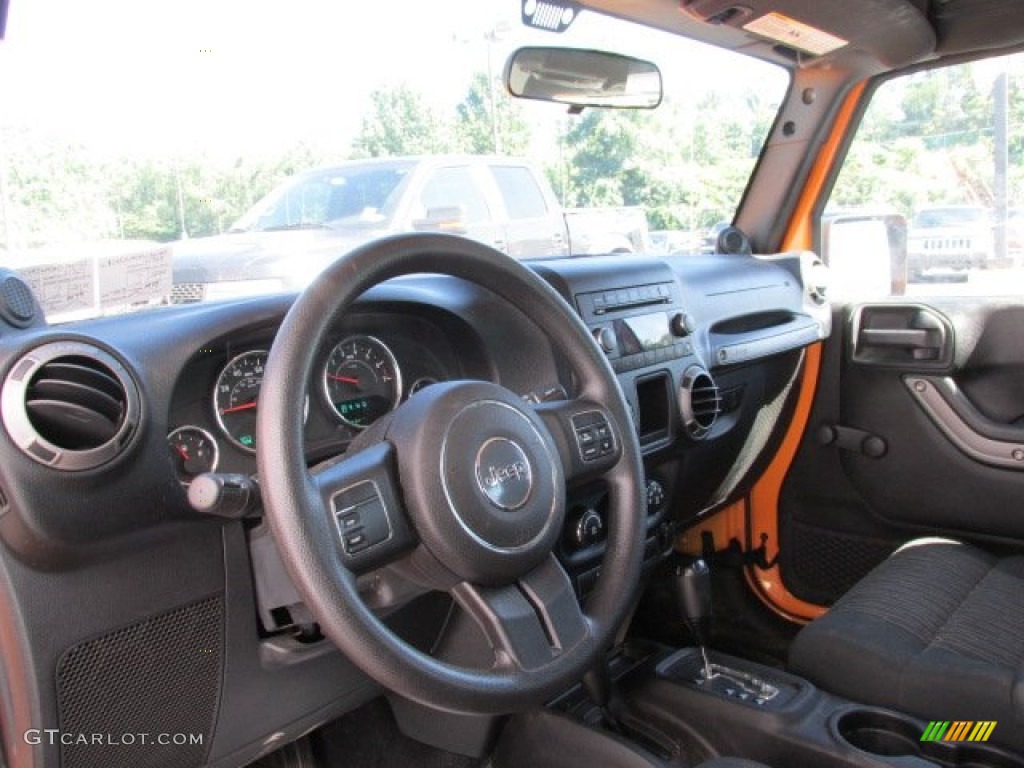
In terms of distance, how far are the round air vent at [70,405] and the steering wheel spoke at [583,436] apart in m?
0.59

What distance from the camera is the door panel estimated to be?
2.51 metres

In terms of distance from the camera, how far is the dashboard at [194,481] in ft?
4.11

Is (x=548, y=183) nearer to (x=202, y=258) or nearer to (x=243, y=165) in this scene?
(x=243, y=165)

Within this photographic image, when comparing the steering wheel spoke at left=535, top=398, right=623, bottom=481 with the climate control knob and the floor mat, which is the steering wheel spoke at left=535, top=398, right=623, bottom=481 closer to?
the climate control knob

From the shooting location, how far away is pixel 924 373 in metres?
2.60

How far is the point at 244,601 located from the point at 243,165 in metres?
1.01

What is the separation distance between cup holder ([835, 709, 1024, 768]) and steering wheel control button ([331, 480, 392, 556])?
1070 mm

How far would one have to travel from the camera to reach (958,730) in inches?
67.1

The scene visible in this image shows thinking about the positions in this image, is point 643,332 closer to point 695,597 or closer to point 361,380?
point 695,597

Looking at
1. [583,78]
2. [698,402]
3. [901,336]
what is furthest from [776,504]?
[583,78]

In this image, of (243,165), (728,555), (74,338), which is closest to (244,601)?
(74,338)

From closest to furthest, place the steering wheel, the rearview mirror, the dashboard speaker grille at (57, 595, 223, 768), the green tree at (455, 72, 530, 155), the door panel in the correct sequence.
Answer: the steering wheel < the dashboard speaker grille at (57, 595, 223, 768) < the rearview mirror < the door panel < the green tree at (455, 72, 530, 155)

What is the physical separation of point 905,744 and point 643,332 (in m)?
0.96

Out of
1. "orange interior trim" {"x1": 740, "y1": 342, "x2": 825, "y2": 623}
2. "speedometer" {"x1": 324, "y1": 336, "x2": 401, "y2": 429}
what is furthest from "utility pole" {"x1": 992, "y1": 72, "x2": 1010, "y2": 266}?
"speedometer" {"x1": 324, "y1": 336, "x2": 401, "y2": 429}
